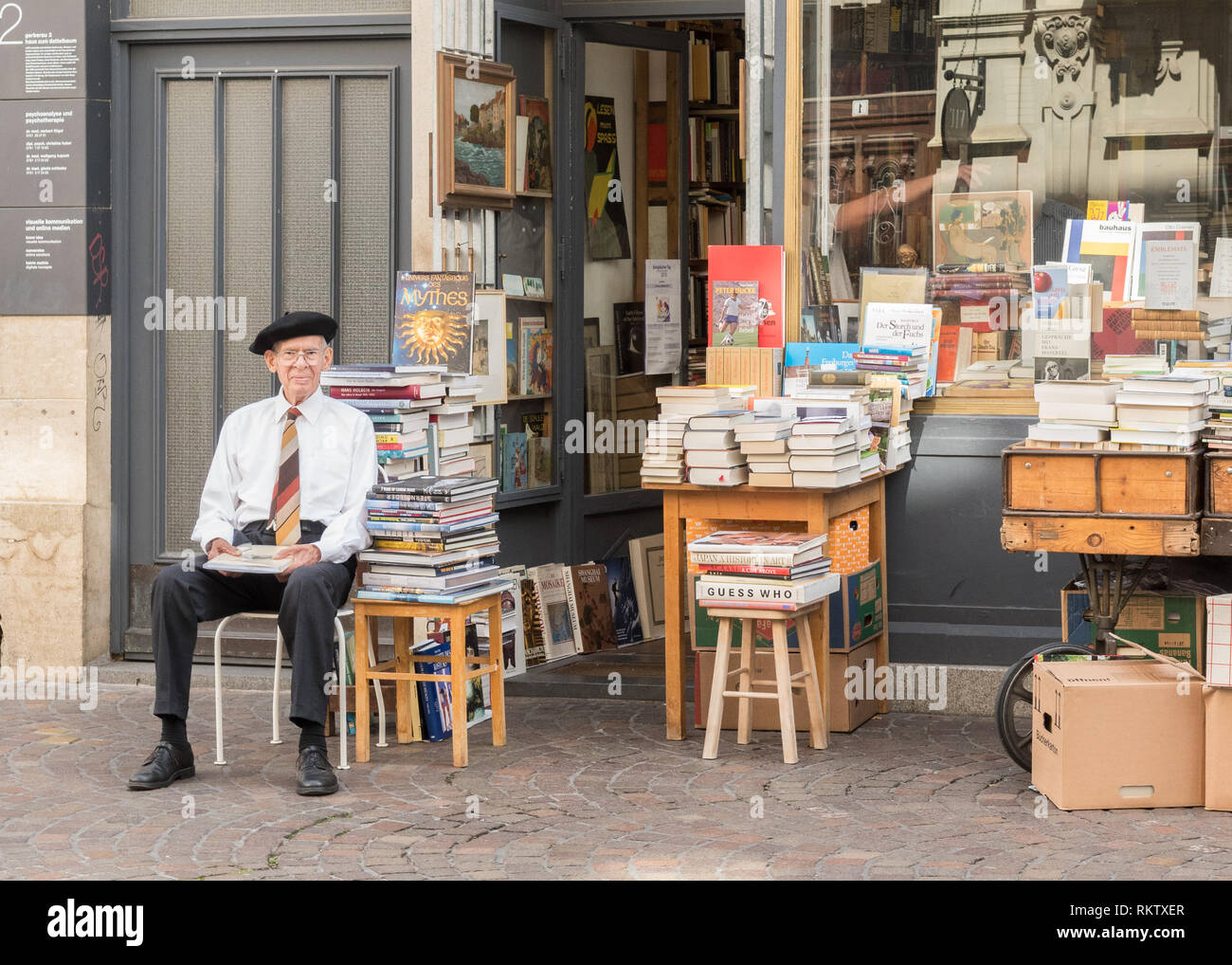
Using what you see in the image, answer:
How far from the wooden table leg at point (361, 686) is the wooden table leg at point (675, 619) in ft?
3.74

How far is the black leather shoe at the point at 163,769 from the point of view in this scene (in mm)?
6086

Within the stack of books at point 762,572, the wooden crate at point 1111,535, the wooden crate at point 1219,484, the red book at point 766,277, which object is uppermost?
the red book at point 766,277

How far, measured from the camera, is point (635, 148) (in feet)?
30.0

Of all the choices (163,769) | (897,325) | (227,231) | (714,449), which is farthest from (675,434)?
(227,231)

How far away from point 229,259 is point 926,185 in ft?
10.4

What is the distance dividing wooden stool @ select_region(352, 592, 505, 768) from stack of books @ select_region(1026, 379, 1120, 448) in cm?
211

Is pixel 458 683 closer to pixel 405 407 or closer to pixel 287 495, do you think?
pixel 287 495

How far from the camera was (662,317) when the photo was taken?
30.4 feet

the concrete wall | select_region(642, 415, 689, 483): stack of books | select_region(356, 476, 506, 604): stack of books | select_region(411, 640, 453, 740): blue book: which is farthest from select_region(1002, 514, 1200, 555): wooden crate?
the concrete wall

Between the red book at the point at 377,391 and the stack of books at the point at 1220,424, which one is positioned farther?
the red book at the point at 377,391

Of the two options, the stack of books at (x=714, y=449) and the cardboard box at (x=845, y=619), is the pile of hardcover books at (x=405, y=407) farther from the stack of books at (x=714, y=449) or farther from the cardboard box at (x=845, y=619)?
the cardboard box at (x=845, y=619)

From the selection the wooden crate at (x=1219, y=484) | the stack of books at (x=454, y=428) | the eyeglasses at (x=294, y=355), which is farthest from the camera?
the stack of books at (x=454, y=428)

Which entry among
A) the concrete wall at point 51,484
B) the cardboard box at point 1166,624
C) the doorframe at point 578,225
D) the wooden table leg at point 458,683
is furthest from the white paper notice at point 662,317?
the cardboard box at point 1166,624

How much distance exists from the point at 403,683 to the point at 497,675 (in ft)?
1.24
